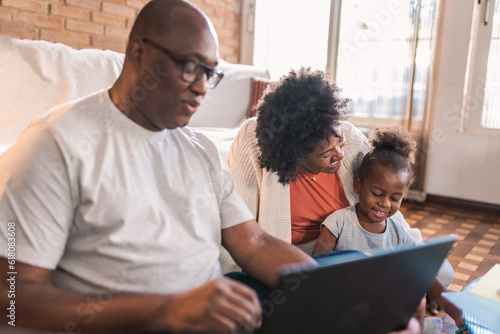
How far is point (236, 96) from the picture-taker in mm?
3230

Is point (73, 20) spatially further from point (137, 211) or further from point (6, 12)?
point (137, 211)

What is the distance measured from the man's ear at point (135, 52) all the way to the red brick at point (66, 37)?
2.48 meters

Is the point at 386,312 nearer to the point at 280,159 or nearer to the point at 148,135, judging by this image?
the point at 148,135

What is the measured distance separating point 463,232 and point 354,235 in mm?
1705

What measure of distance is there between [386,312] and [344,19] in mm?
3495

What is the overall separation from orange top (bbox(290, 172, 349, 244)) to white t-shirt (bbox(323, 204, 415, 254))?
0.07m

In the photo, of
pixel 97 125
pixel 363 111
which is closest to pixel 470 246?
pixel 363 111

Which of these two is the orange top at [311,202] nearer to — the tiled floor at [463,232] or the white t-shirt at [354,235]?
the white t-shirt at [354,235]

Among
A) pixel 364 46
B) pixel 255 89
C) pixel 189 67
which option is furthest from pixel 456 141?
pixel 189 67

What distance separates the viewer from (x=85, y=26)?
324 cm

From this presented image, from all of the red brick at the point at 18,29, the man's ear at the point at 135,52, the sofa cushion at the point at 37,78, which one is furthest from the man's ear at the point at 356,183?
the red brick at the point at 18,29

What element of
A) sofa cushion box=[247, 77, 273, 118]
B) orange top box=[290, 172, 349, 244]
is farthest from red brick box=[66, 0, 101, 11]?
orange top box=[290, 172, 349, 244]

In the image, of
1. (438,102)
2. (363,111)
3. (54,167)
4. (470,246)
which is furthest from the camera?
(363,111)

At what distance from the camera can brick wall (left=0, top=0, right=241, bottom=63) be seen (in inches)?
113
